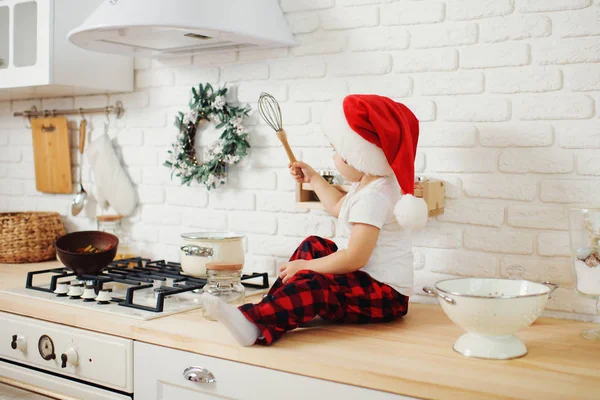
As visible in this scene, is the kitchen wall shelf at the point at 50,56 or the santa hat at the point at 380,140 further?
the kitchen wall shelf at the point at 50,56

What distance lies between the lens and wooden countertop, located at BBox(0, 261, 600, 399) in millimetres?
1143

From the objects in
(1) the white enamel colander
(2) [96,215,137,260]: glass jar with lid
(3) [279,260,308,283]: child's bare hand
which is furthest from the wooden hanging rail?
Result: (1) the white enamel colander

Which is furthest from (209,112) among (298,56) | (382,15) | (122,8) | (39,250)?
(39,250)

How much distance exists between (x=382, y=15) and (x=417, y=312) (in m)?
0.85

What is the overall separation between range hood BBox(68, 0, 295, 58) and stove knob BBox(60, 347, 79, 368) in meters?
0.87

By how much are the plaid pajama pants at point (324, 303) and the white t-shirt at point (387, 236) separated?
0.03 m

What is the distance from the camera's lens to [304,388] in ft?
4.23

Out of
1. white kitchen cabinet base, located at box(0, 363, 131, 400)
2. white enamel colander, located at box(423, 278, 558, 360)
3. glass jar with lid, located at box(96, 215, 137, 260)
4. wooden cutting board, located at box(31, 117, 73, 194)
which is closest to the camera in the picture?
white enamel colander, located at box(423, 278, 558, 360)

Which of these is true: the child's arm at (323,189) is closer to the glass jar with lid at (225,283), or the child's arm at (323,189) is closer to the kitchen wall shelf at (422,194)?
the kitchen wall shelf at (422,194)

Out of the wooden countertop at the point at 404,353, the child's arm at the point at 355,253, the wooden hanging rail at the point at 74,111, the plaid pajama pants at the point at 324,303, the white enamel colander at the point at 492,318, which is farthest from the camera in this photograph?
the wooden hanging rail at the point at 74,111

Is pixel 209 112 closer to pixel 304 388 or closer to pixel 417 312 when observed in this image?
pixel 417 312

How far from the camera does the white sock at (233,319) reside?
1329mm

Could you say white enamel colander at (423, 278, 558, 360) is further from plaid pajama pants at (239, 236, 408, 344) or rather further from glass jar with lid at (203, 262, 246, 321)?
glass jar with lid at (203, 262, 246, 321)

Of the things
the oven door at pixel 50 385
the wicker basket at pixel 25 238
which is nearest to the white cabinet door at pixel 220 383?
the oven door at pixel 50 385
